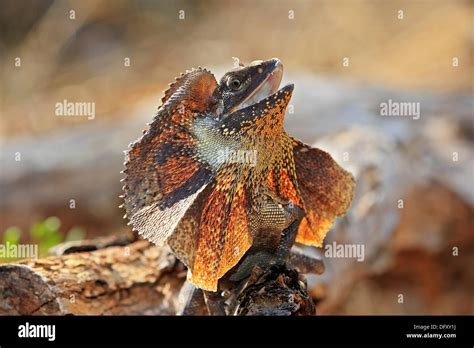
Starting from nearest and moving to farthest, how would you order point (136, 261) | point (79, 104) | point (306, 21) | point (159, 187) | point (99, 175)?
point (159, 187), point (136, 261), point (99, 175), point (79, 104), point (306, 21)

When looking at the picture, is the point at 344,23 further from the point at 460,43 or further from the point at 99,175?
the point at 99,175

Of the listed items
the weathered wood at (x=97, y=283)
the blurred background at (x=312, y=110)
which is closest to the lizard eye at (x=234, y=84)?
the weathered wood at (x=97, y=283)

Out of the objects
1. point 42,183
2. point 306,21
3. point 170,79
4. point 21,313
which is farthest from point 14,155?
point 306,21

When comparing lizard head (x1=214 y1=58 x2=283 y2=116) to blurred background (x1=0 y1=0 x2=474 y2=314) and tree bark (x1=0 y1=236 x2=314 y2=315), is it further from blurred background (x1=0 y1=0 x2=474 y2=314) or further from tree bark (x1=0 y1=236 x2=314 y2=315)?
blurred background (x1=0 y1=0 x2=474 y2=314)

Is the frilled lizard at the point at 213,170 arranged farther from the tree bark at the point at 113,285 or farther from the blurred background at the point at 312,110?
the blurred background at the point at 312,110

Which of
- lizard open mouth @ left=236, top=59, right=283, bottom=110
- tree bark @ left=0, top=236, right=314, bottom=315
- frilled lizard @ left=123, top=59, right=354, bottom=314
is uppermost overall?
lizard open mouth @ left=236, top=59, right=283, bottom=110

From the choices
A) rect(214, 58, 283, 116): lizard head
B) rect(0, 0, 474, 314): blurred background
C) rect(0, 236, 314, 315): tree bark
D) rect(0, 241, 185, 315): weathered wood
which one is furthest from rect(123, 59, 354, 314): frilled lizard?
rect(0, 0, 474, 314): blurred background

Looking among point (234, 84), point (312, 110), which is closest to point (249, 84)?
point (234, 84)
